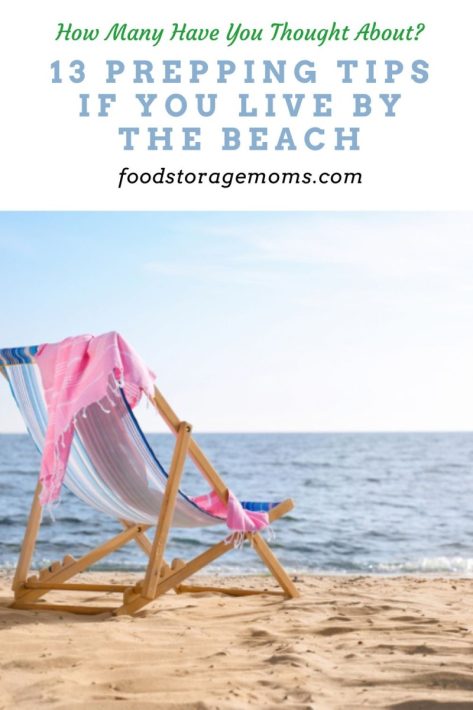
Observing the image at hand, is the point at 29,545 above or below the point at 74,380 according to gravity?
below

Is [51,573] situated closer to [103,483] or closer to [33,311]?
[103,483]

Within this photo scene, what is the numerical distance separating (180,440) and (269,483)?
20008mm

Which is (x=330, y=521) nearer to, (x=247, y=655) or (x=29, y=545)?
(x=29, y=545)

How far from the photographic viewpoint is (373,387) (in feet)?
125

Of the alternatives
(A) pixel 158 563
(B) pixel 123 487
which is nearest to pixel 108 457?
(B) pixel 123 487

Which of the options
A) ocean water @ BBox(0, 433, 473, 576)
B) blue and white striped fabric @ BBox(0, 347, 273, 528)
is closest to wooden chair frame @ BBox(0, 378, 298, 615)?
blue and white striped fabric @ BBox(0, 347, 273, 528)

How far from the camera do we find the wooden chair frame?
13.2 ft

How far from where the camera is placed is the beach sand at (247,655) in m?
2.71

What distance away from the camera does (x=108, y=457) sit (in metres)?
4.13

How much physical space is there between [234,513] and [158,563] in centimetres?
45

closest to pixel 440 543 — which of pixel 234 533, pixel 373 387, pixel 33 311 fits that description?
pixel 234 533

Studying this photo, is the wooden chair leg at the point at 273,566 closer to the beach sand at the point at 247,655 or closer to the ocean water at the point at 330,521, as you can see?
the beach sand at the point at 247,655

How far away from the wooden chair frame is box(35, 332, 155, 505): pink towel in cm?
20

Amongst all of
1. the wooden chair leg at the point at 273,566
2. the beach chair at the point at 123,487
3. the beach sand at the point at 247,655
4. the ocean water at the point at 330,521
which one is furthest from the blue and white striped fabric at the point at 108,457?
the ocean water at the point at 330,521
